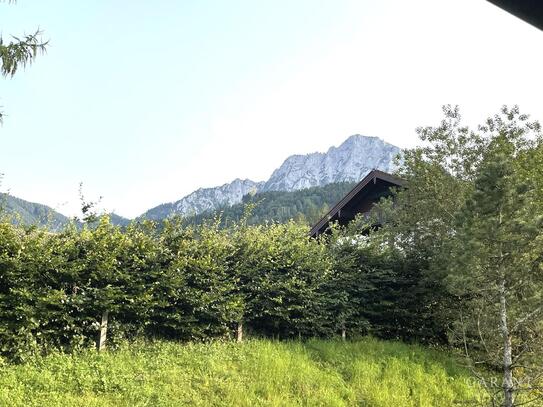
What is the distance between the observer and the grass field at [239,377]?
7793 mm

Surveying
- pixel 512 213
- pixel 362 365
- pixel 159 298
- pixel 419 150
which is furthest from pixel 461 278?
pixel 419 150

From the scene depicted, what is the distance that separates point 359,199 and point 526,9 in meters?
25.3

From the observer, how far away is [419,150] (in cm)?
1446

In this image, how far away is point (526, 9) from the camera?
2.31ft

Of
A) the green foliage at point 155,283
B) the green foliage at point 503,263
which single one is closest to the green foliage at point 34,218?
the green foliage at point 155,283

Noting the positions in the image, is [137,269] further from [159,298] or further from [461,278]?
[461,278]

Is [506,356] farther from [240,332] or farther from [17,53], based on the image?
[17,53]

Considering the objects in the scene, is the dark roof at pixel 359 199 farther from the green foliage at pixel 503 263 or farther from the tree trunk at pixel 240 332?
the tree trunk at pixel 240 332

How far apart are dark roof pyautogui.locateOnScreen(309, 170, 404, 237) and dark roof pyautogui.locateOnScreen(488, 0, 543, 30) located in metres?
22.1

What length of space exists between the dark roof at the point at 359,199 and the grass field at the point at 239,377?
1291cm

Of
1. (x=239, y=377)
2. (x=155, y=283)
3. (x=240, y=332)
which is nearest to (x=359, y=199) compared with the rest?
(x=240, y=332)

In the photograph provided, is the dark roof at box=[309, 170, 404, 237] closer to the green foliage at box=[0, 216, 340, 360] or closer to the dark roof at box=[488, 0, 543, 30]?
the green foliage at box=[0, 216, 340, 360]

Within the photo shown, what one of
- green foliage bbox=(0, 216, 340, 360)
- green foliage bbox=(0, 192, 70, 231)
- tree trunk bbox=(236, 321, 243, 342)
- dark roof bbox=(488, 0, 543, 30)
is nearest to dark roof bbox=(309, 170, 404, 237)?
green foliage bbox=(0, 216, 340, 360)

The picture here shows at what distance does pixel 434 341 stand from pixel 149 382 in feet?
29.1
